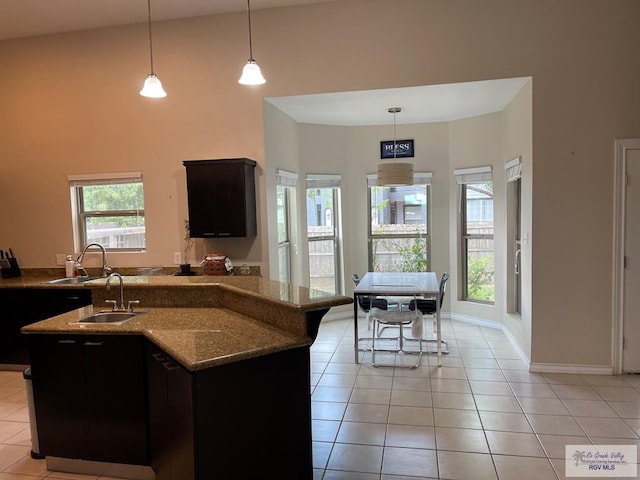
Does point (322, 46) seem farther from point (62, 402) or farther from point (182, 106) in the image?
point (62, 402)

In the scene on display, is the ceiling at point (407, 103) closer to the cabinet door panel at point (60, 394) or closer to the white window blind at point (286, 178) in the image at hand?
the white window blind at point (286, 178)

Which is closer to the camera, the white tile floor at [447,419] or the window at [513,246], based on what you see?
the white tile floor at [447,419]

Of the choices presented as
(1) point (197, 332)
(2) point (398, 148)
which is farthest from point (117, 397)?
(2) point (398, 148)

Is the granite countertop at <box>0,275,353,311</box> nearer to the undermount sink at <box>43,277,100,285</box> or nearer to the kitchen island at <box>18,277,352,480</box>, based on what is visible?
the kitchen island at <box>18,277,352,480</box>

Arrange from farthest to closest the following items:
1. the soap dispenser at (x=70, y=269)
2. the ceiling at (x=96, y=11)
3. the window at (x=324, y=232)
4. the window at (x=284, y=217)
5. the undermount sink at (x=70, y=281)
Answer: the window at (x=324, y=232) → the window at (x=284, y=217) → the soap dispenser at (x=70, y=269) → the undermount sink at (x=70, y=281) → the ceiling at (x=96, y=11)

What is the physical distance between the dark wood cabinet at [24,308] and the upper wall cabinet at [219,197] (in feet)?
4.21

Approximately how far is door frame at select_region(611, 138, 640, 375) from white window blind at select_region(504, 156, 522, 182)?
84 cm

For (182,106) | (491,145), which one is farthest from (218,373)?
(491,145)

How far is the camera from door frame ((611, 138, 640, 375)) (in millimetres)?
3760

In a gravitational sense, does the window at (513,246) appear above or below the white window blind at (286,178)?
below

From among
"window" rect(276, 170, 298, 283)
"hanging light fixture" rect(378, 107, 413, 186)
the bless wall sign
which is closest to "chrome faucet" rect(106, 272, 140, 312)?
"window" rect(276, 170, 298, 283)

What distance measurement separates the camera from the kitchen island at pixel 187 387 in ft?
6.45
